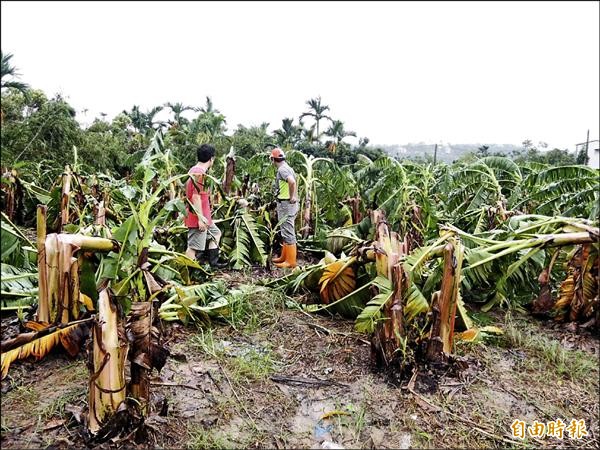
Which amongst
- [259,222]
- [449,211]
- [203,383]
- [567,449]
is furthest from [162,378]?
[449,211]

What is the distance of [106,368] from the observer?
2.39 m

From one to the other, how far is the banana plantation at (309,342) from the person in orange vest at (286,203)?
1314 mm

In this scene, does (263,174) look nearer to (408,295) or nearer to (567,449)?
(408,295)

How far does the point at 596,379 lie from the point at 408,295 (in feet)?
5.20

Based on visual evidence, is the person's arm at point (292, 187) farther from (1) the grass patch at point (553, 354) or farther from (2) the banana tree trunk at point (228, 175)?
(1) the grass patch at point (553, 354)

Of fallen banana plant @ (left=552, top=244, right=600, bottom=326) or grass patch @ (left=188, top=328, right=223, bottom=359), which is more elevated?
fallen banana plant @ (left=552, top=244, right=600, bottom=326)

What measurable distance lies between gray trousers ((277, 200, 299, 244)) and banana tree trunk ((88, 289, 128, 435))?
403cm

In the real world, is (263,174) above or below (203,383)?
above

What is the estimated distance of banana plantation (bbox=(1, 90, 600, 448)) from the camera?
2576mm

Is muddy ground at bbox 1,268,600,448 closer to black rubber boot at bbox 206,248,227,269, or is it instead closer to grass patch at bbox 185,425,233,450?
grass patch at bbox 185,425,233,450

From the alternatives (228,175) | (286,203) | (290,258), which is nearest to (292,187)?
(286,203)

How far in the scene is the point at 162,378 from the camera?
10.4 feet

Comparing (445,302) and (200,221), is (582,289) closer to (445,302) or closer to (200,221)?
(445,302)

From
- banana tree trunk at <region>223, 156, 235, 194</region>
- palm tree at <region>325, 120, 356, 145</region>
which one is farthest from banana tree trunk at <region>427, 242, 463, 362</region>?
palm tree at <region>325, 120, 356, 145</region>
